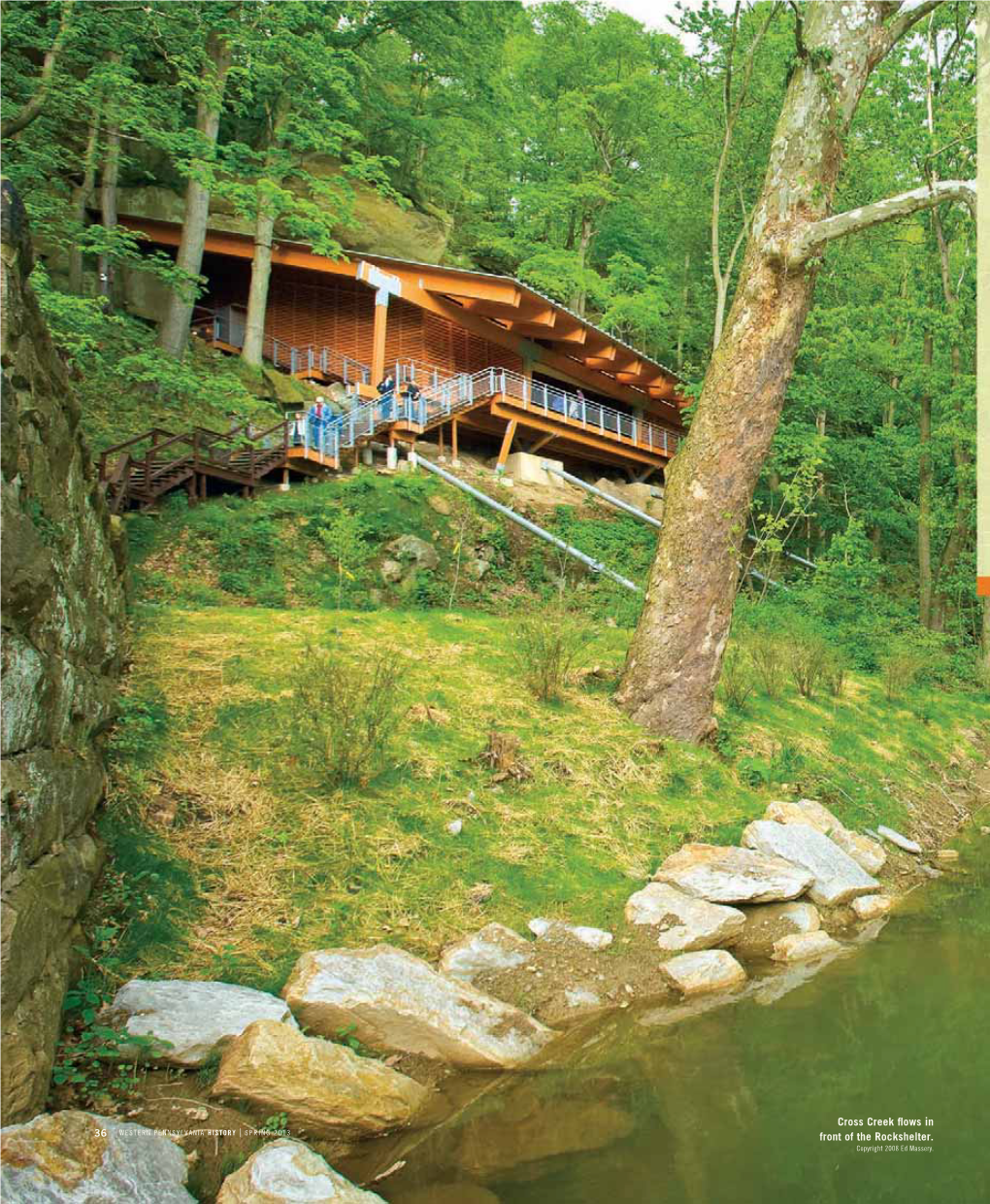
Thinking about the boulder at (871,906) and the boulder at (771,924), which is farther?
the boulder at (871,906)

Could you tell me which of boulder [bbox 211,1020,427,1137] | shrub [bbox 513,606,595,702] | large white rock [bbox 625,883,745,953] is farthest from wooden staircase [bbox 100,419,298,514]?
boulder [bbox 211,1020,427,1137]

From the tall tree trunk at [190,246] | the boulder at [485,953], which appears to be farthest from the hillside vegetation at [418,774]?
the tall tree trunk at [190,246]

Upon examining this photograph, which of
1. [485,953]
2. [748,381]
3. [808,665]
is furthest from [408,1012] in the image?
[808,665]

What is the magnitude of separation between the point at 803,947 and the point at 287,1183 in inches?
140

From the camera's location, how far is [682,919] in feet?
16.2

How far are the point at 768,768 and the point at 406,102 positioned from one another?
30.3 meters

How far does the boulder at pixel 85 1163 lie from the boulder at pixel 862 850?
5.48 metres

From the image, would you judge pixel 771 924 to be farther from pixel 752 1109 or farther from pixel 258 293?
pixel 258 293

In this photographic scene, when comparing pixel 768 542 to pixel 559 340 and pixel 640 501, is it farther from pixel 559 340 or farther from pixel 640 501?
pixel 559 340

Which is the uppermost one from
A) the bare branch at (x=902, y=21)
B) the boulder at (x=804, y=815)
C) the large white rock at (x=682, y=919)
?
the bare branch at (x=902, y=21)

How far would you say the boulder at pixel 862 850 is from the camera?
6.41m

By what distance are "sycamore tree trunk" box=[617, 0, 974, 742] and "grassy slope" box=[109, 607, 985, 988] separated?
0.66 metres

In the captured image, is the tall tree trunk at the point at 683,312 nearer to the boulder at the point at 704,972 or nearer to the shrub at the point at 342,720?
the shrub at the point at 342,720

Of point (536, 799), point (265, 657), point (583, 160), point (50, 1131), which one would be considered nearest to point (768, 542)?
point (536, 799)
